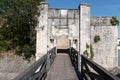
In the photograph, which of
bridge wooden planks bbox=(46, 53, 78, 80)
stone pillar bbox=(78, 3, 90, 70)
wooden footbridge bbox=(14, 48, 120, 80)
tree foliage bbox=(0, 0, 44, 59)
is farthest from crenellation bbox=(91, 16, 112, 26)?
wooden footbridge bbox=(14, 48, 120, 80)

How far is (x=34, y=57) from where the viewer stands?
19219mm

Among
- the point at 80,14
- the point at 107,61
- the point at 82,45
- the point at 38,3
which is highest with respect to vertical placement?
the point at 38,3

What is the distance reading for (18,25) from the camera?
2145 centimetres

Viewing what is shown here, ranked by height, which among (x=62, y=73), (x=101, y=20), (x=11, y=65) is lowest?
(x=11, y=65)

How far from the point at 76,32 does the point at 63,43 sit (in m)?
1.38

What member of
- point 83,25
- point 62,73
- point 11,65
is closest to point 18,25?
point 11,65

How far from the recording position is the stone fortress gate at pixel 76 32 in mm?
18219

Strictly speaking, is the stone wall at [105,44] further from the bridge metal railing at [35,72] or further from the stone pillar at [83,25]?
the bridge metal railing at [35,72]

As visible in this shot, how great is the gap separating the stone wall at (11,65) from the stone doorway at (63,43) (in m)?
2.41

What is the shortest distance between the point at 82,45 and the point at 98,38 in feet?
5.11

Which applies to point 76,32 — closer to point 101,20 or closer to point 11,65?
point 101,20

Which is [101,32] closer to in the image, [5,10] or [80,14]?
[80,14]

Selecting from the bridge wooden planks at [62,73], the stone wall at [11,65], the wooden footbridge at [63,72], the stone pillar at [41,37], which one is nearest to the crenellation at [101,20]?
the stone pillar at [41,37]

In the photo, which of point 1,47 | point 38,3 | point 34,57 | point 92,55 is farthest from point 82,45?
point 1,47
